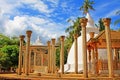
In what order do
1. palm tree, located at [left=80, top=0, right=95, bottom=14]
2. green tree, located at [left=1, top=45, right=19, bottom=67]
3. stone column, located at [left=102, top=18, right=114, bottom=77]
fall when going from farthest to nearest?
palm tree, located at [left=80, top=0, right=95, bottom=14] < green tree, located at [left=1, top=45, right=19, bottom=67] < stone column, located at [left=102, top=18, right=114, bottom=77]

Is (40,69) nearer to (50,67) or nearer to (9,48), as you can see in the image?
(50,67)

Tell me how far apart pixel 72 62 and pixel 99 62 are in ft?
21.5

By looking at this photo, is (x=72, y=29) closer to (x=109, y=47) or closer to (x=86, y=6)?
(x=86, y=6)

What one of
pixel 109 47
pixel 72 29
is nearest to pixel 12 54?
pixel 72 29

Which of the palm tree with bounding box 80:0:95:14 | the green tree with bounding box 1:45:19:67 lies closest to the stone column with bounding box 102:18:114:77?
the green tree with bounding box 1:45:19:67

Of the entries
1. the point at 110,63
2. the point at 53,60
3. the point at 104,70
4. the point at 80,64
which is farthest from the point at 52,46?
the point at 110,63

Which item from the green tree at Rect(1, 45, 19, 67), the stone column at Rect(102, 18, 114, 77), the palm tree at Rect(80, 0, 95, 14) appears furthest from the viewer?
the palm tree at Rect(80, 0, 95, 14)

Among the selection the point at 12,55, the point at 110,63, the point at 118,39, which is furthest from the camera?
the point at 12,55

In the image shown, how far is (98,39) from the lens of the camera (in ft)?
58.2

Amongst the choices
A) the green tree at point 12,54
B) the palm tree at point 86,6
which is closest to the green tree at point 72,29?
the palm tree at point 86,6

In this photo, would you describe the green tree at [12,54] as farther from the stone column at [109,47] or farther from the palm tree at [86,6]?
the stone column at [109,47]

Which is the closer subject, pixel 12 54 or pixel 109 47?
pixel 109 47

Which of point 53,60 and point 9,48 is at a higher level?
point 9,48

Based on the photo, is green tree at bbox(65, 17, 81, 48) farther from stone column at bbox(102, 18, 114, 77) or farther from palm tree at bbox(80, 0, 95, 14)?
stone column at bbox(102, 18, 114, 77)
